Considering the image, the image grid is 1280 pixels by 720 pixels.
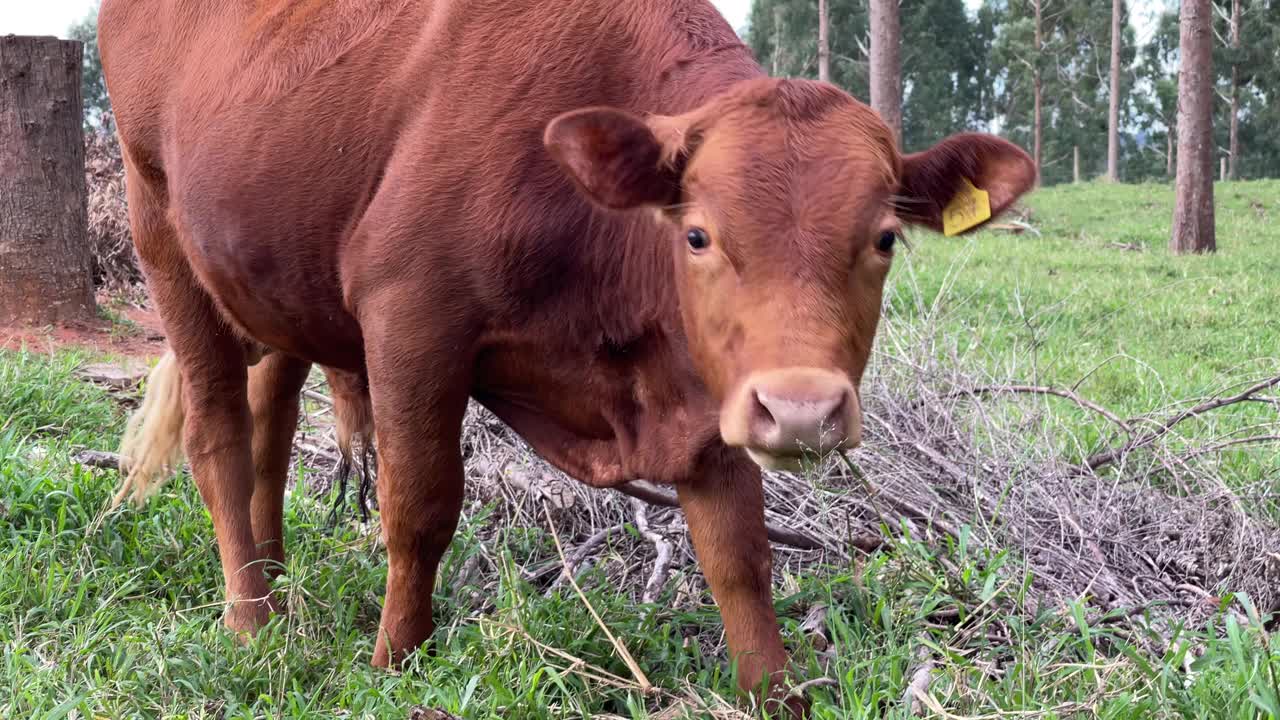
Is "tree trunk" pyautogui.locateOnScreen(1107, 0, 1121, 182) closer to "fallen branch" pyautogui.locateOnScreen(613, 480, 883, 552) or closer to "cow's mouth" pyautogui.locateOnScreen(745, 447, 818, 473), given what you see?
"fallen branch" pyautogui.locateOnScreen(613, 480, 883, 552)

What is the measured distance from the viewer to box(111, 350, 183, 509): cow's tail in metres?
3.82

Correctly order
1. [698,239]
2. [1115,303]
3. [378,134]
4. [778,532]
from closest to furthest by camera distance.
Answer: [698,239]
[378,134]
[778,532]
[1115,303]

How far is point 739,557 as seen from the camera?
2.90m

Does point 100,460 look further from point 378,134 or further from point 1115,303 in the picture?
point 1115,303

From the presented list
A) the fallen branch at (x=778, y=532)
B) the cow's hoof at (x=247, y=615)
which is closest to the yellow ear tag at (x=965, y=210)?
the fallen branch at (x=778, y=532)

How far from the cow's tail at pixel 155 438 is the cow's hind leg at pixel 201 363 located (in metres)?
0.14

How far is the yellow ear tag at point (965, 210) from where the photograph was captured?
2.47 metres

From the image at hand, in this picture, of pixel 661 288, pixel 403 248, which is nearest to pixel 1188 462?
pixel 661 288

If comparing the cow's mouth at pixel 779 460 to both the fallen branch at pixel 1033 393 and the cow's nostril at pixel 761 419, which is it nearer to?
A: the cow's nostril at pixel 761 419

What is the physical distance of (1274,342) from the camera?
6.63 meters

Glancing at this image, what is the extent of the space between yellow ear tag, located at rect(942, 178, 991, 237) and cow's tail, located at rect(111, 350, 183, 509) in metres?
2.58

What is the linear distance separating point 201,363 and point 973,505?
2.47 meters

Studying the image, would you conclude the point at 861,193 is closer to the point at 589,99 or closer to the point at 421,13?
the point at 589,99

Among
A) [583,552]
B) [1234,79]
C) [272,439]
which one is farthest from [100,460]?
[1234,79]
